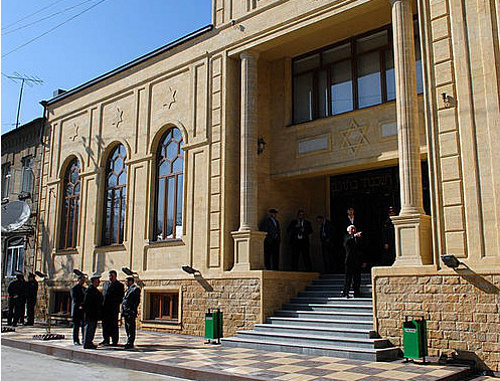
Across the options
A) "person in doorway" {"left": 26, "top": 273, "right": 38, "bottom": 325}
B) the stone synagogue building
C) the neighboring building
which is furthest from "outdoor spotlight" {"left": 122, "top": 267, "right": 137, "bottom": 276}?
the neighboring building

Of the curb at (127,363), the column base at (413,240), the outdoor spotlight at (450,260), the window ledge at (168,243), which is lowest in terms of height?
the curb at (127,363)

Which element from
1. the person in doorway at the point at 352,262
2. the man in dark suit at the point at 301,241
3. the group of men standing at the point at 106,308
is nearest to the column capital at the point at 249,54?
the man in dark suit at the point at 301,241

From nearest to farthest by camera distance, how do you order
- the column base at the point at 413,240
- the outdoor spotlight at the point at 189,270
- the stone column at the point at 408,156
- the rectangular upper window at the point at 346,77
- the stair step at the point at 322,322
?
1. the column base at the point at 413,240
2. the stone column at the point at 408,156
3. the stair step at the point at 322,322
4. the rectangular upper window at the point at 346,77
5. the outdoor spotlight at the point at 189,270

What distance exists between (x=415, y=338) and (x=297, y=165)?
660cm

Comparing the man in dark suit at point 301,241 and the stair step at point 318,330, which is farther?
the man in dark suit at point 301,241

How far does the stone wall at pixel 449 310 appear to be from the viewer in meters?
9.54

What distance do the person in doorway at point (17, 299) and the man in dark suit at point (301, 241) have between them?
9.92m

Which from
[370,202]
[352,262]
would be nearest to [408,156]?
[352,262]

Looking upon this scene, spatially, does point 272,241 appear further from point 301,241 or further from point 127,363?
point 127,363

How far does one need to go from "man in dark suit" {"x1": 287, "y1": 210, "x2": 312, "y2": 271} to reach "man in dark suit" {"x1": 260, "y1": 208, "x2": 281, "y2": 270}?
0.47 m

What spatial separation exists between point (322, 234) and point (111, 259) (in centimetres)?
742

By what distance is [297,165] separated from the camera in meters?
15.0

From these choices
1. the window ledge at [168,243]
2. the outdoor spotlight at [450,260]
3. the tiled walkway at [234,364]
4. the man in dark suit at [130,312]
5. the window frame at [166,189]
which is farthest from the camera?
the window frame at [166,189]

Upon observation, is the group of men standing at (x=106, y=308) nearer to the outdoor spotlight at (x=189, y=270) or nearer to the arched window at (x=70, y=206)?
the outdoor spotlight at (x=189, y=270)
